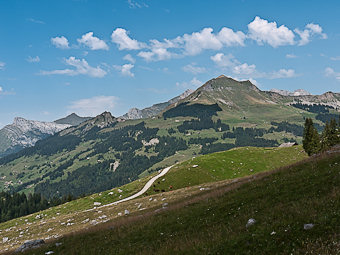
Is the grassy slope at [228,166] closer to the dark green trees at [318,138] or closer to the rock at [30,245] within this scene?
the dark green trees at [318,138]

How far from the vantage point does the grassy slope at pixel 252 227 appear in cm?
1209

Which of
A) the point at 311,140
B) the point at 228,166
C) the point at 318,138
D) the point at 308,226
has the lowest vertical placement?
the point at 228,166

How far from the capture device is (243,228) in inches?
611

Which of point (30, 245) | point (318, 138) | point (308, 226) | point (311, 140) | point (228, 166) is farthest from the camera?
point (228, 166)

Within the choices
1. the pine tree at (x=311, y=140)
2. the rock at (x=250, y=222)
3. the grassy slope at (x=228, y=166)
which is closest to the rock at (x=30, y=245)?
the rock at (x=250, y=222)

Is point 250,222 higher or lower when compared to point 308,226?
lower

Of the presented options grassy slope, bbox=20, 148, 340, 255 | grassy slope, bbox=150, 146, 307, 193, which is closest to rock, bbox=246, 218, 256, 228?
grassy slope, bbox=20, 148, 340, 255

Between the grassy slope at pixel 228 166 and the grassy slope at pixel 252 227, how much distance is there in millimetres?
56118

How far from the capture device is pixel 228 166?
89.1 m

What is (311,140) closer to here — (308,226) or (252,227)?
(252,227)

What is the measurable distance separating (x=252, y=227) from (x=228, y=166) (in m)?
76.6

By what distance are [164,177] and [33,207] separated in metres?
121

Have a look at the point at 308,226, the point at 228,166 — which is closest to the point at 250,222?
the point at 308,226

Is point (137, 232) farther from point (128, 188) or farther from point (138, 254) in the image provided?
point (128, 188)
